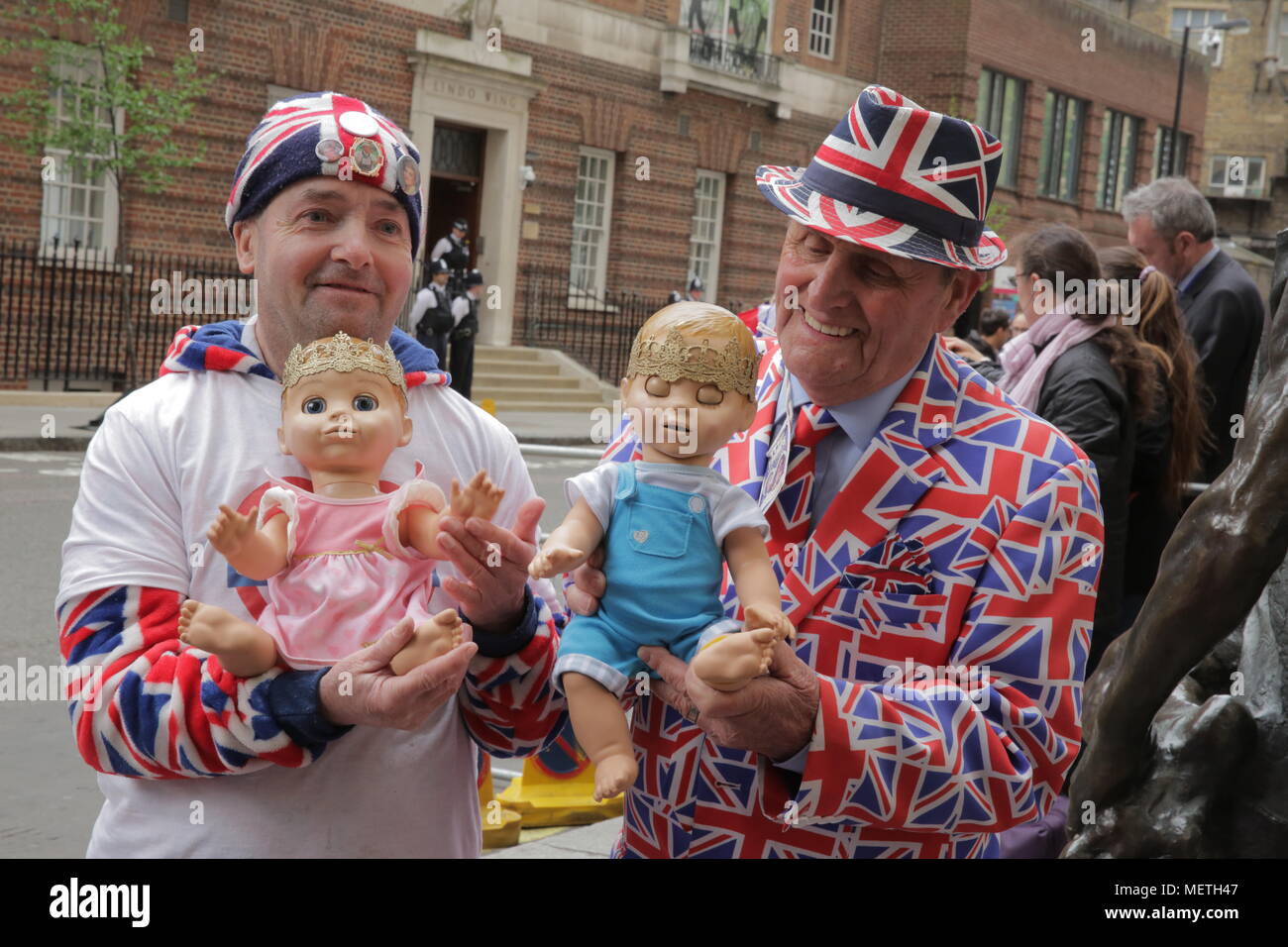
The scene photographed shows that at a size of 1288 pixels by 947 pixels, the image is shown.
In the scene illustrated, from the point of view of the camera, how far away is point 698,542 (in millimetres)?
2445

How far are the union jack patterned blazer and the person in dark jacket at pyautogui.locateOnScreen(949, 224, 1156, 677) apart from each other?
9.49 feet

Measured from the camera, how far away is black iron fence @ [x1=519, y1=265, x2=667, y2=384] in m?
25.4

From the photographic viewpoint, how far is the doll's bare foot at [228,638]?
2.18m

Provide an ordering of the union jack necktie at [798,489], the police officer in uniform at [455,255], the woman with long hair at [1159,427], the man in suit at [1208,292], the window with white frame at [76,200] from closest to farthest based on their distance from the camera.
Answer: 1. the union jack necktie at [798,489]
2. the woman with long hair at [1159,427]
3. the man in suit at [1208,292]
4. the window with white frame at [76,200]
5. the police officer in uniform at [455,255]

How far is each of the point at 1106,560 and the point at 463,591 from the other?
400 centimetres

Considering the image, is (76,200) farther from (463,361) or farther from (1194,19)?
(1194,19)

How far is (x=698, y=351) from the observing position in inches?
96.1

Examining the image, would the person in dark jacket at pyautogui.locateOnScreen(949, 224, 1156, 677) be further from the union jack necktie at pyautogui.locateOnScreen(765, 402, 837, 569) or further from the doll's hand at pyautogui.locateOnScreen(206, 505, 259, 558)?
the doll's hand at pyautogui.locateOnScreen(206, 505, 259, 558)

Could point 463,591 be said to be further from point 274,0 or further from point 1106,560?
point 274,0

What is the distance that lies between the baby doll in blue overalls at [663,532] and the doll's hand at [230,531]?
456mm

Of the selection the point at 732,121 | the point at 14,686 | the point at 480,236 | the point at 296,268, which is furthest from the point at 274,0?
the point at 296,268

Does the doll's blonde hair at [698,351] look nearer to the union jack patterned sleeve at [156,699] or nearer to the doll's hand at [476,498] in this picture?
the doll's hand at [476,498]

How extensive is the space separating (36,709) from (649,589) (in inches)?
213

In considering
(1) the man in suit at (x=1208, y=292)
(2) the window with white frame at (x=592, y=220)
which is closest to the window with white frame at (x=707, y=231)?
(2) the window with white frame at (x=592, y=220)
